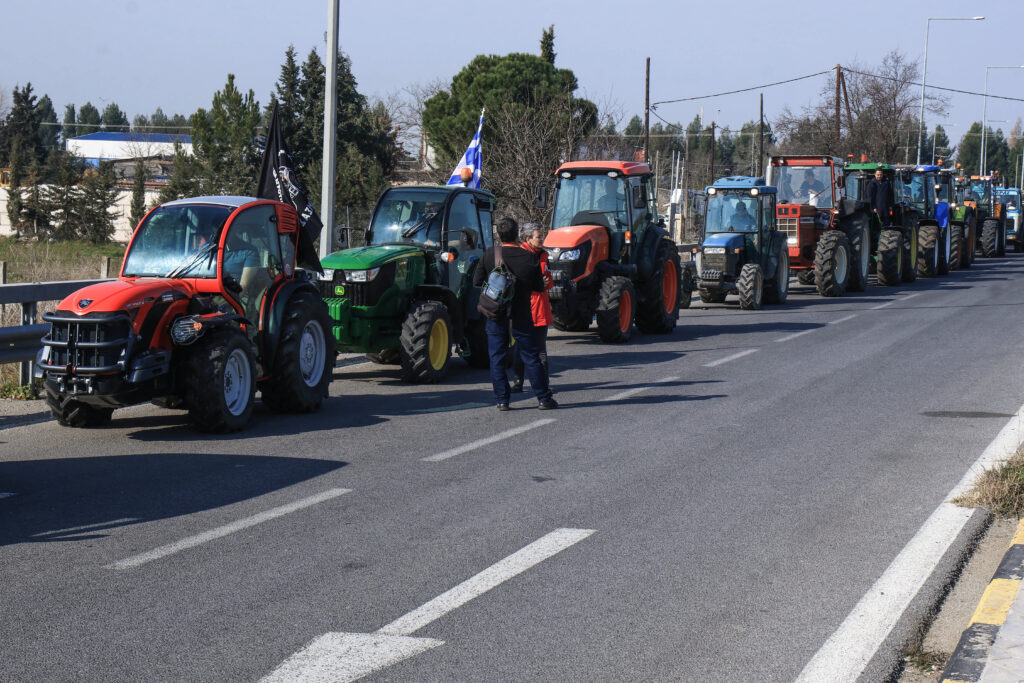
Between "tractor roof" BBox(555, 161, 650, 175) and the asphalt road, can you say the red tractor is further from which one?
"tractor roof" BBox(555, 161, 650, 175)

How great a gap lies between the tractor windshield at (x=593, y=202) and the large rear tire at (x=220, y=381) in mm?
8873

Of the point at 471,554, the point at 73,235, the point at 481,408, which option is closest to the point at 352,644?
the point at 471,554

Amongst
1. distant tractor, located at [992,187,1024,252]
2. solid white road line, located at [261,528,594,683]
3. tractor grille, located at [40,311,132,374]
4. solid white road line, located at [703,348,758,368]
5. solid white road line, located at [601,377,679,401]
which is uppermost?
distant tractor, located at [992,187,1024,252]

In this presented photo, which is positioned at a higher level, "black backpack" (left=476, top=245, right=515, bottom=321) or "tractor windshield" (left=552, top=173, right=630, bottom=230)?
"tractor windshield" (left=552, top=173, right=630, bottom=230)

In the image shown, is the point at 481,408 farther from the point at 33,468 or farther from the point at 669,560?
the point at 669,560

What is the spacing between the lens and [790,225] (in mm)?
26875

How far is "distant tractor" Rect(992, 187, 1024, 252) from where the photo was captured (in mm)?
50344

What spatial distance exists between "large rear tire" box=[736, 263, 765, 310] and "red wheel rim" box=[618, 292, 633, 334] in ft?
18.2

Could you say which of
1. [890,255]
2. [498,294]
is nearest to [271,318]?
[498,294]

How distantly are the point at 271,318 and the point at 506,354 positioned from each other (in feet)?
7.49

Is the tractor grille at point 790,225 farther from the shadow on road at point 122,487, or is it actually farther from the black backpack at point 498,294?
the shadow on road at point 122,487

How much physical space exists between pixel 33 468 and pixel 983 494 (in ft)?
21.9

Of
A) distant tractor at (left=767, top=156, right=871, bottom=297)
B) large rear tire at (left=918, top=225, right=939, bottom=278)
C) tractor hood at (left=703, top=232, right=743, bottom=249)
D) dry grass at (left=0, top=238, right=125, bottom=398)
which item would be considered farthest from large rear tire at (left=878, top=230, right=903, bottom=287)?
dry grass at (left=0, top=238, right=125, bottom=398)

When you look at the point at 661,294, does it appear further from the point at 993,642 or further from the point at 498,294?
the point at 993,642
